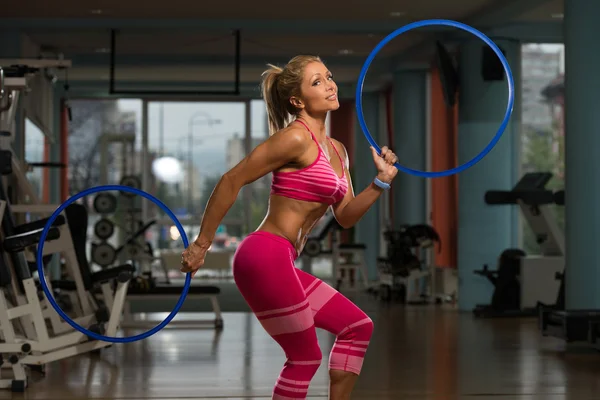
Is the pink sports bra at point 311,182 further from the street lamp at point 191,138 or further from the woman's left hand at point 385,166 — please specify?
the street lamp at point 191,138

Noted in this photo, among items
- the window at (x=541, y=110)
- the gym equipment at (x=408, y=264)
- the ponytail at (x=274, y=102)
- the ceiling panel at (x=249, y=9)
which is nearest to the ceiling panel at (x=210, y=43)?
the ceiling panel at (x=249, y=9)

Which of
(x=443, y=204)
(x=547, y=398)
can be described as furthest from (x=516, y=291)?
(x=547, y=398)

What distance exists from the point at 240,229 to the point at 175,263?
121cm

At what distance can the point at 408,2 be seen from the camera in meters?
8.95

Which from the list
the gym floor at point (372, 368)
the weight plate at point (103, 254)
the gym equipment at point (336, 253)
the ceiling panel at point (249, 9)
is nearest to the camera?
the gym floor at point (372, 368)

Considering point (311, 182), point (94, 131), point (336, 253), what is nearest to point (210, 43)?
point (336, 253)

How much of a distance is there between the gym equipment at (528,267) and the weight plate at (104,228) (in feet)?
17.2

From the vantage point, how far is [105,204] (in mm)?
13469

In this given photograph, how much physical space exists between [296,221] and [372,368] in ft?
9.96

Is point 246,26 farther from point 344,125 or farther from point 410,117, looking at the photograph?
point 344,125

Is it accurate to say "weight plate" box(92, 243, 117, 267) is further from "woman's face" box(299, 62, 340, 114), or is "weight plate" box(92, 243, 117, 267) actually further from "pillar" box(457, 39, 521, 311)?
"woman's face" box(299, 62, 340, 114)

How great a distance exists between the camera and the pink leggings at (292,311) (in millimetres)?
2818

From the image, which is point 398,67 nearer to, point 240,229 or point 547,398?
point 240,229

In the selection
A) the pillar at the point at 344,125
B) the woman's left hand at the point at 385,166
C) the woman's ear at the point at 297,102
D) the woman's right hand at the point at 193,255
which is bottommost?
the woman's right hand at the point at 193,255
